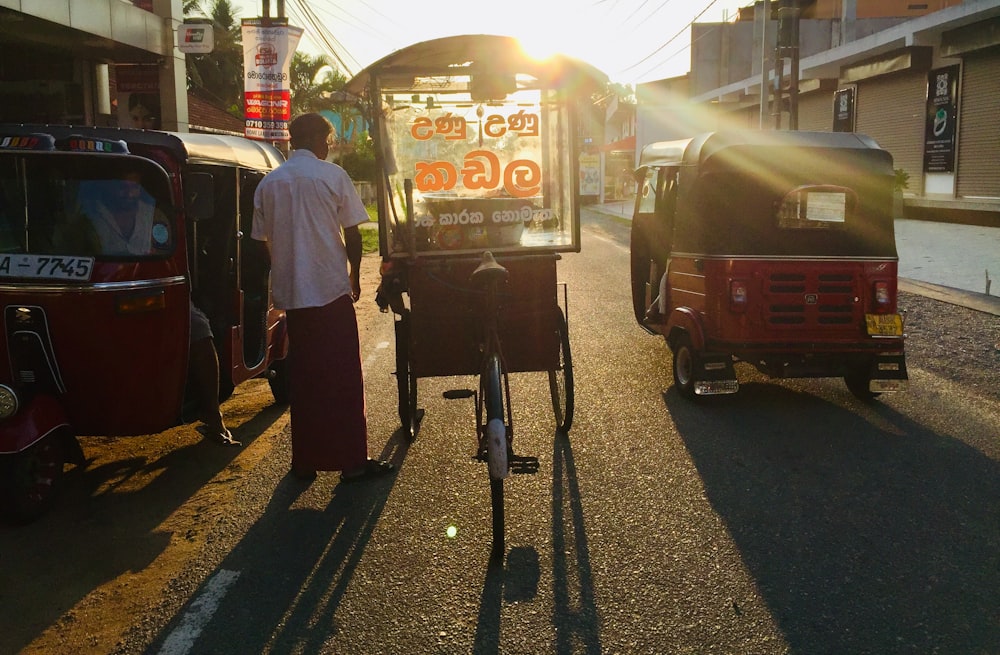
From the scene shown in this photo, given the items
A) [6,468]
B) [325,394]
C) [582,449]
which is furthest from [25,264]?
[582,449]

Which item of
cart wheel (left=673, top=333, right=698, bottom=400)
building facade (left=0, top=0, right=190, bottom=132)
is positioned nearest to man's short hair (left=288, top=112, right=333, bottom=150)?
cart wheel (left=673, top=333, right=698, bottom=400)

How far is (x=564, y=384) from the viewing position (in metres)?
6.23

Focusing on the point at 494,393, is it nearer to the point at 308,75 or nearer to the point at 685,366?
the point at 685,366

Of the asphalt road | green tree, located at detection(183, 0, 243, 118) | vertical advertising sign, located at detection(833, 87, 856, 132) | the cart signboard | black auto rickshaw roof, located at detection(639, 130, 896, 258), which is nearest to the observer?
the asphalt road

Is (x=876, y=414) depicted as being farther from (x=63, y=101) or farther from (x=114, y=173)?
(x=63, y=101)

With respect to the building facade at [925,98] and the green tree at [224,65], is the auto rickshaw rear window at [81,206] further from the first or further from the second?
the green tree at [224,65]

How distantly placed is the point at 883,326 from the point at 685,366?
60.8 inches

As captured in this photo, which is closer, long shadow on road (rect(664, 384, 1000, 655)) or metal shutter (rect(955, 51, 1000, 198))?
long shadow on road (rect(664, 384, 1000, 655))

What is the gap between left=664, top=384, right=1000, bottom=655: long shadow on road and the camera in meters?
3.58

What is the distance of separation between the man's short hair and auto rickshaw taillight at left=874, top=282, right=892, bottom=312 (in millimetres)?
4497

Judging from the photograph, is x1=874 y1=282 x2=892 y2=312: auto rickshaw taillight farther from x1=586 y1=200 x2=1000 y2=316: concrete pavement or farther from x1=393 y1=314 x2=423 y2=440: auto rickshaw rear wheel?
x1=586 y1=200 x2=1000 y2=316: concrete pavement

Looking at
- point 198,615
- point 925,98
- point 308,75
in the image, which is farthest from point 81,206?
point 308,75

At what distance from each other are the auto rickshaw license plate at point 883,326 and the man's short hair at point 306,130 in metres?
4.44

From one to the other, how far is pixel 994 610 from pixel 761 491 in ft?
5.22
